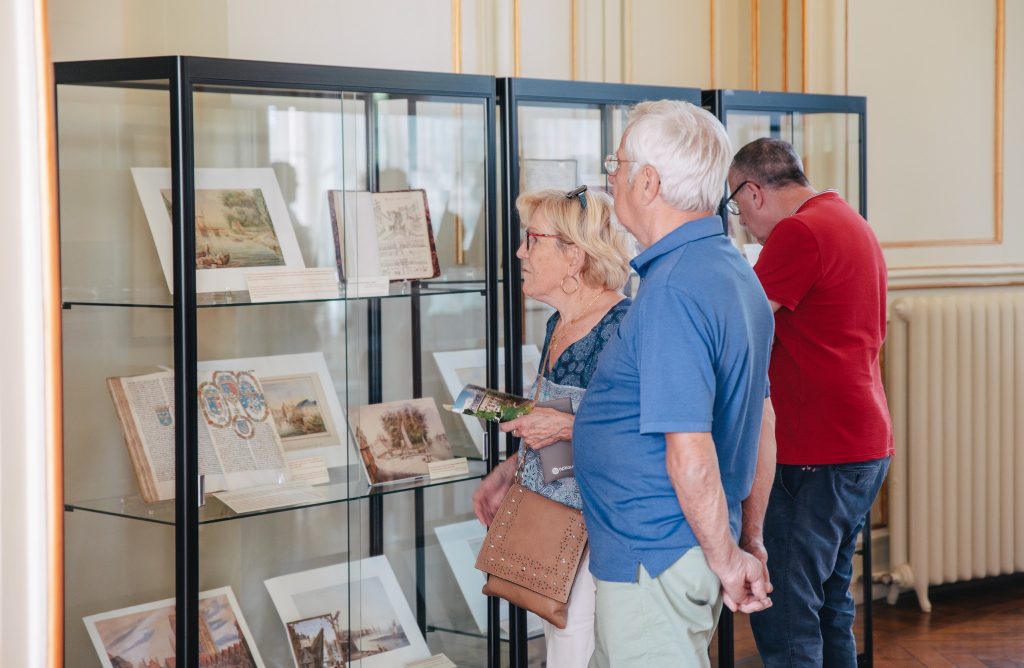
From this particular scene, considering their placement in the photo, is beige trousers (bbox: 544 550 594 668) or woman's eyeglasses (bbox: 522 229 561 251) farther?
woman's eyeglasses (bbox: 522 229 561 251)

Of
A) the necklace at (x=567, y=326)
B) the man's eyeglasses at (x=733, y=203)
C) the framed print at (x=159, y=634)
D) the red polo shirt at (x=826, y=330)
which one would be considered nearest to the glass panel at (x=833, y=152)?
the man's eyeglasses at (x=733, y=203)

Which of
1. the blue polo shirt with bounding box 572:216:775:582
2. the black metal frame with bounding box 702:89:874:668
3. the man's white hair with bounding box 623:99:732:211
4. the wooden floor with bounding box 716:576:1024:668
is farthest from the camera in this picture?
the wooden floor with bounding box 716:576:1024:668

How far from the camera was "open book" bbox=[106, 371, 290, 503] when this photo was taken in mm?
2334

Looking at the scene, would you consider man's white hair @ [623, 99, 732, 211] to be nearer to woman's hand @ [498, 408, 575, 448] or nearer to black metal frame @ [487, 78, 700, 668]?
woman's hand @ [498, 408, 575, 448]

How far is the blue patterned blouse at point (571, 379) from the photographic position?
87.4 inches

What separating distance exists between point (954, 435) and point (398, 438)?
2529mm

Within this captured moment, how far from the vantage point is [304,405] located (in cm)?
254

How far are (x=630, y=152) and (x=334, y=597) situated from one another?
4.93ft

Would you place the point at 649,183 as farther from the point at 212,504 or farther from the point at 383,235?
the point at 212,504

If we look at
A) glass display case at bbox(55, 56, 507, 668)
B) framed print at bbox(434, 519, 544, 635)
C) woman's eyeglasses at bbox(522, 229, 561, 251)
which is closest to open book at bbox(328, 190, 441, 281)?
glass display case at bbox(55, 56, 507, 668)

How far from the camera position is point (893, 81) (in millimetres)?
4152

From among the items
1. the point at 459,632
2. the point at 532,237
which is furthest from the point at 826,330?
the point at 459,632

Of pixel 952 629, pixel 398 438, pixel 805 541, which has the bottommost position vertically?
pixel 952 629

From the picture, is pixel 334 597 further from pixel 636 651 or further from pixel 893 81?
pixel 893 81
